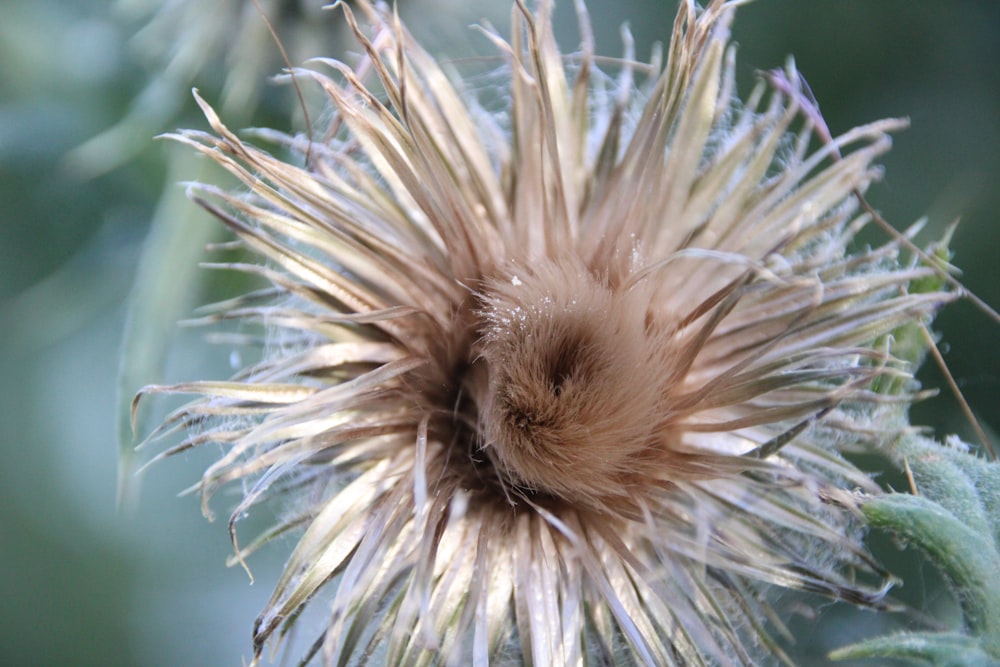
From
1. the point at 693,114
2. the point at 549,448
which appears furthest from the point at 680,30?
the point at 549,448

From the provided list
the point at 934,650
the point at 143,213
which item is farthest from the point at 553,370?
the point at 143,213

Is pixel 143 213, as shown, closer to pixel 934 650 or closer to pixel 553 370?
pixel 553 370

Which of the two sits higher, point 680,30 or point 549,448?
point 680,30

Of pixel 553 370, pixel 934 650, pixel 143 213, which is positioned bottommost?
pixel 934 650

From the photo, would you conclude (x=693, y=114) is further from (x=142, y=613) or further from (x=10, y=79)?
(x=142, y=613)

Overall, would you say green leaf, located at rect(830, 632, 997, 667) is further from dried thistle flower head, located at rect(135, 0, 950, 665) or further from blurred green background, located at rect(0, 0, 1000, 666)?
blurred green background, located at rect(0, 0, 1000, 666)
